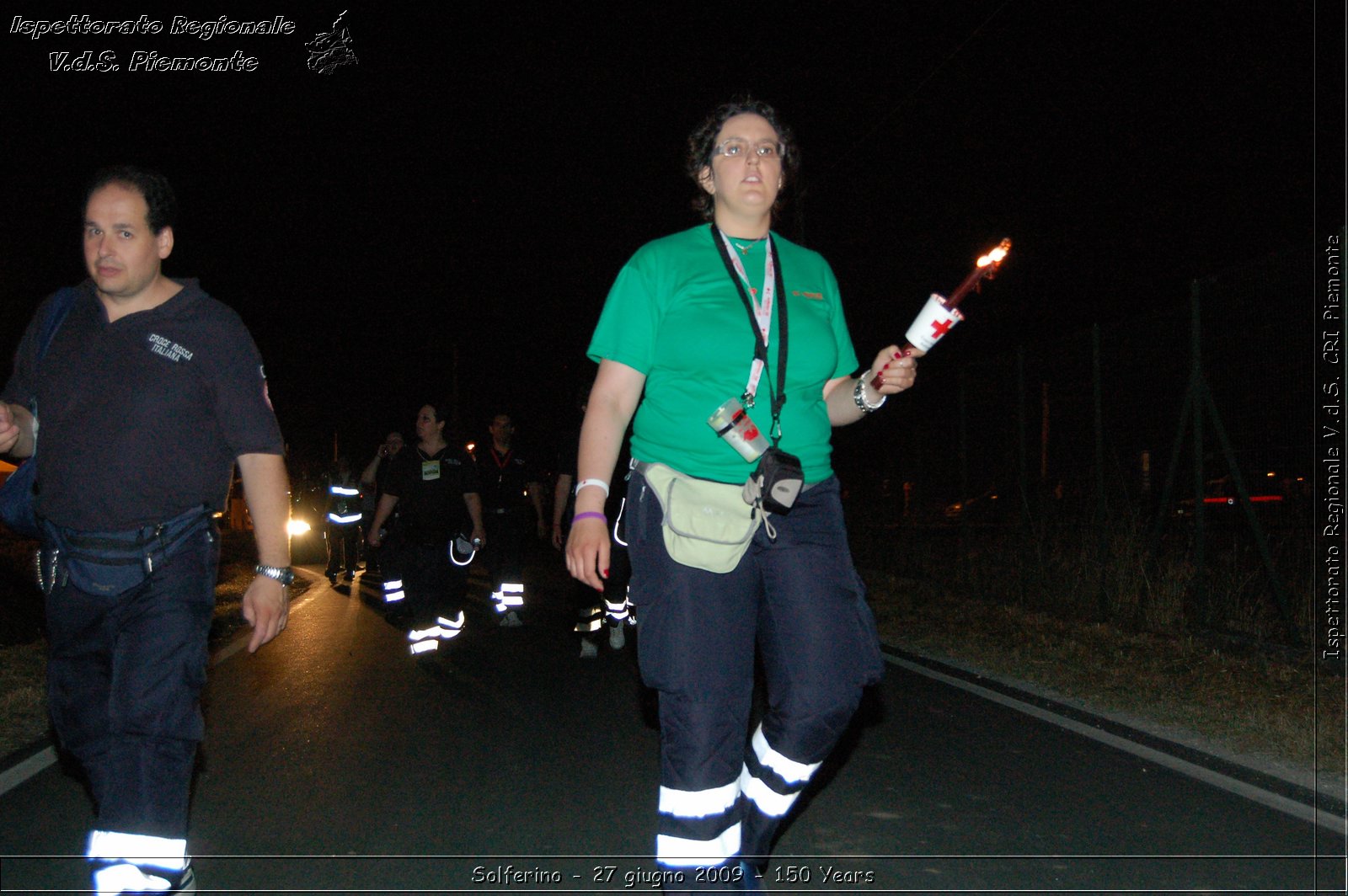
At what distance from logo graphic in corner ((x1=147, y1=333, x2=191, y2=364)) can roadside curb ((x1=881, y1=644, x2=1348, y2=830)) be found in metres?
4.45

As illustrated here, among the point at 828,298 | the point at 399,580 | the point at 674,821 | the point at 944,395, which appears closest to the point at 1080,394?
the point at 944,395

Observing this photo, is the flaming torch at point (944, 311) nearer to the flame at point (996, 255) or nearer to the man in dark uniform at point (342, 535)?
the flame at point (996, 255)

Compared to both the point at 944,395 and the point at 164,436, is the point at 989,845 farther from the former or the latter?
the point at 944,395

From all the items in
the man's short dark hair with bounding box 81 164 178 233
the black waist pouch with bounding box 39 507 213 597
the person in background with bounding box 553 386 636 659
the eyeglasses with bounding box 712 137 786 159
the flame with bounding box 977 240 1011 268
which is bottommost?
the person in background with bounding box 553 386 636 659

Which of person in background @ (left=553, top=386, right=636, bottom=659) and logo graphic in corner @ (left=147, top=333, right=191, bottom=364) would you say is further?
person in background @ (left=553, top=386, right=636, bottom=659)

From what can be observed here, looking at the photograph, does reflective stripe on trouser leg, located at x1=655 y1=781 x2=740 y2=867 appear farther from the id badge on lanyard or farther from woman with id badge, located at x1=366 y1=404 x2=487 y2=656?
woman with id badge, located at x1=366 y1=404 x2=487 y2=656

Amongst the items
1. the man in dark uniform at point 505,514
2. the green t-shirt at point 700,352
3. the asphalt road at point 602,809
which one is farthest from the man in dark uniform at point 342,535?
the green t-shirt at point 700,352

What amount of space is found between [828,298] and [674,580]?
3.34 ft

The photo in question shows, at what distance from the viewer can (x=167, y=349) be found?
326 centimetres

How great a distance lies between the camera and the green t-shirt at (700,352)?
3.20 metres

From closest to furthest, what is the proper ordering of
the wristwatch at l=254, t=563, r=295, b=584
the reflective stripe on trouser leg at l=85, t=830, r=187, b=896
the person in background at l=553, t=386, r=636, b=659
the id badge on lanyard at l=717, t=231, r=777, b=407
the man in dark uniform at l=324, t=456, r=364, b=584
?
1. the reflective stripe on trouser leg at l=85, t=830, r=187, b=896
2. the id badge on lanyard at l=717, t=231, r=777, b=407
3. the wristwatch at l=254, t=563, r=295, b=584
4. the person in background at l=553, t=386, r=636, b=659
5. the man in dark uniform at l=324, t=456, r=364, b=584

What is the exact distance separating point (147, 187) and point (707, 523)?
1843 millimetres

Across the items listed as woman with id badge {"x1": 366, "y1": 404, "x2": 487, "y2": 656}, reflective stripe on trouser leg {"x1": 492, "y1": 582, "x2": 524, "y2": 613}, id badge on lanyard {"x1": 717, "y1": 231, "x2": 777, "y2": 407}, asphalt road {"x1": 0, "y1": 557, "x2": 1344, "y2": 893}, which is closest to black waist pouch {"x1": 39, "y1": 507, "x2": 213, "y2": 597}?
asphalt road {"x1": 0, "y1": 557, "x2": 1344, "y2": 893}

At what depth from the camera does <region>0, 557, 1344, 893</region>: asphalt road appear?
418 cm
